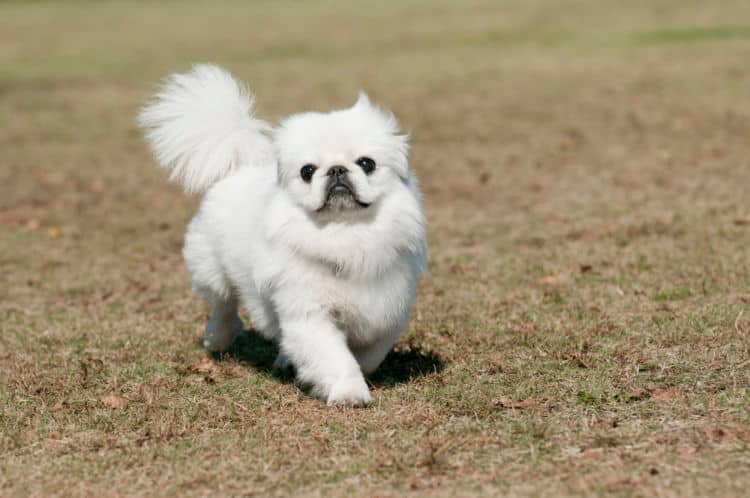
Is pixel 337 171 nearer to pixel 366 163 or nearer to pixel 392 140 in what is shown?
pixel 366 163

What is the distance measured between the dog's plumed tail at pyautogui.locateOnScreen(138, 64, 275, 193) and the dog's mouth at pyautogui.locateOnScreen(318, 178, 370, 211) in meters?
1.22

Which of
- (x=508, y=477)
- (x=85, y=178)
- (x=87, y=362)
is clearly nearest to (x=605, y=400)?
(x=508, y=477)

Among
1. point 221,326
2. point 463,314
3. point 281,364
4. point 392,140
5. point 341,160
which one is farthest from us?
point 463,314

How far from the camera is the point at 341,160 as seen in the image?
4992 millimetres

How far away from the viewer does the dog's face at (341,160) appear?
4.89 m

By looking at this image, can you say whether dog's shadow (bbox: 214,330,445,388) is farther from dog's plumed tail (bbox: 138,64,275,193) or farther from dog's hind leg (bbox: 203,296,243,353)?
dog's plumed tail (bbox: 138,64,275,193)

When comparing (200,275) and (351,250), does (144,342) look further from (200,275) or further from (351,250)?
(351,250)

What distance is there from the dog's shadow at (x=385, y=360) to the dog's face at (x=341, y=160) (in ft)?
3.41

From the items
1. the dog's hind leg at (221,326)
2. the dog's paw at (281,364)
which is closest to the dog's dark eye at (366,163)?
the dog's paw at (281,364)

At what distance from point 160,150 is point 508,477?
3212 mm

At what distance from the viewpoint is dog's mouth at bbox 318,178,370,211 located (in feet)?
15.9

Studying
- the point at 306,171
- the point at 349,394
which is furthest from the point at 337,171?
the point at 349,394

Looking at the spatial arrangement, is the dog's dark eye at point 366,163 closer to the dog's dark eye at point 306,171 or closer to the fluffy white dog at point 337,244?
the fluffy white dog at point 337,244

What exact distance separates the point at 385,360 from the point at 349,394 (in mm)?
1047
